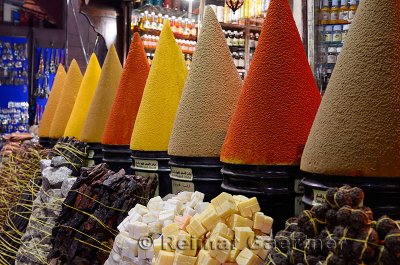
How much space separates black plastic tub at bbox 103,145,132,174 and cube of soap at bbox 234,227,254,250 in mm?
725

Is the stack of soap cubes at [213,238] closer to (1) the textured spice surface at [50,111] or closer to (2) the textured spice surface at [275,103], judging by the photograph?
(2) the textured spice surface at [275,103]

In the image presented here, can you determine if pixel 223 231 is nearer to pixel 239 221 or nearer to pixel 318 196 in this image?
pixel 239 221

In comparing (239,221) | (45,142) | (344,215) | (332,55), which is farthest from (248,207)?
(332,55)

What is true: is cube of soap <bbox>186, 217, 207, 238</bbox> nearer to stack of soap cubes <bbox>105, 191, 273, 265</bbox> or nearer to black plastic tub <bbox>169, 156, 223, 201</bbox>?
stack of soap cubes <bbox>105, 191, 273, 265</bbox>

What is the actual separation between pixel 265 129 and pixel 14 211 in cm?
111

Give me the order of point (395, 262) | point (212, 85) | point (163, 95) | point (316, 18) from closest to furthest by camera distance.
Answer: point (395, 262), point (212, 85), point (163, 95), point (316, 18)

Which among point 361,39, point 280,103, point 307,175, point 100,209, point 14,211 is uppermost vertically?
point 361,39

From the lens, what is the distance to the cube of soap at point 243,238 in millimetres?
928

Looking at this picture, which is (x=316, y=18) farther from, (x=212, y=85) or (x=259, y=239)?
(x=259, y=239)

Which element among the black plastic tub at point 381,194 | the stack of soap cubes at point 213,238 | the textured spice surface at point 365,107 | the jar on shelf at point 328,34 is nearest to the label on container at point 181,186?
the stack of soap cubes at point 213,238

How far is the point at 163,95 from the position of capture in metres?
1.48

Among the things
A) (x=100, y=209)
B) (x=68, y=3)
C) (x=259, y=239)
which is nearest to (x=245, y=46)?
(x=68, y=3)

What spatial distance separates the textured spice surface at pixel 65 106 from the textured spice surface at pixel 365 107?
149 cm

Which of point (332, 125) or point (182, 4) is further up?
point (182, 4)
